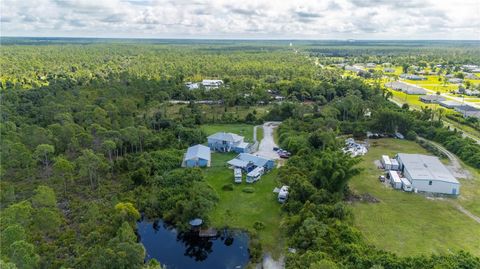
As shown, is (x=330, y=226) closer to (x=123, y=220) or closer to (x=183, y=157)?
(x=123, y=220)

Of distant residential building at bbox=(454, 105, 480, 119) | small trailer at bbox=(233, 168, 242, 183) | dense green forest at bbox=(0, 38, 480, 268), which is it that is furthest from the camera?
distant residential building at bbox=(454, 105, 480, 119)

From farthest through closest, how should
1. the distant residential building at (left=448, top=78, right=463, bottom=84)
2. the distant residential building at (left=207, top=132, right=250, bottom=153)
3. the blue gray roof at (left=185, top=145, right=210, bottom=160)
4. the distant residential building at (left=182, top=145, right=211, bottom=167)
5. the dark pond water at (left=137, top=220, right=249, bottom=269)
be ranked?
the distant residential building at (left=448, top=78, right=463, bottom=84) < the distant residential building at (left=207, top=132, right=250, bottom=153) < the blue gray roof at (left=185, top=145, right=210, bottom=160) < the distant residential building at (left=182, top=145, right=211, bottom=167) < the dark pond water at (left=137, top=220, right=249, bottom=269)

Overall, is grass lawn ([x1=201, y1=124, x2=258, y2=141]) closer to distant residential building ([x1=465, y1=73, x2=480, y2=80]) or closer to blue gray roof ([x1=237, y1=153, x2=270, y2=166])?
blue gray roof ([x1=237, y1=153, x2=270, y2=166])

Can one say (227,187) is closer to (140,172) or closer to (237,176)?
(237,176)

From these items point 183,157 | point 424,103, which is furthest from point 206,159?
point 424,103

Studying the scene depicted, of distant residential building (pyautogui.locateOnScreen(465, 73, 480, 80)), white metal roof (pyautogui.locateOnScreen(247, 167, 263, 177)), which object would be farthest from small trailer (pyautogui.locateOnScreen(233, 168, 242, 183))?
distant residential building (pyautogui.locateOnScreen(465, 73, 480, 80))

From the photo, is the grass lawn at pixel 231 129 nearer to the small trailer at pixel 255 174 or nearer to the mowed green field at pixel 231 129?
the mowed green field at pixel 231 129
